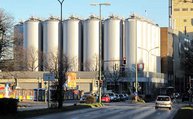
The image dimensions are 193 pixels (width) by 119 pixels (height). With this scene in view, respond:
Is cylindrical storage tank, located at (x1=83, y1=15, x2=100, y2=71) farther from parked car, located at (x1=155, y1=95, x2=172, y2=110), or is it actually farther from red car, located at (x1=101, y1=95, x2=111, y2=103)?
parked car, located at (x1=155, y1=95, x2=172, y2=110)

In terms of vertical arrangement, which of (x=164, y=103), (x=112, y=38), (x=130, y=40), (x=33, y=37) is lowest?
(x=164, y=103)

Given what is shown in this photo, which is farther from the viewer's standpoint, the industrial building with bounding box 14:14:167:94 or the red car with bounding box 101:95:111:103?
the industrial building with bounding box 14:14:167:94

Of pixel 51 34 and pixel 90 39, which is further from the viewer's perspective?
pixel 51 34

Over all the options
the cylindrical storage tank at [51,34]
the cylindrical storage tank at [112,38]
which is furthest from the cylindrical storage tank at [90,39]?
the cylindrical storage tank at [51,34]

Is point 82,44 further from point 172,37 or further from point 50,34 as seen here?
point 172,37

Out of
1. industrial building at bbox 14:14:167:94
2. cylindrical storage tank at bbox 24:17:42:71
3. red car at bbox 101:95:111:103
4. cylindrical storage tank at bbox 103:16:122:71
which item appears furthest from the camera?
cylindrical storage tank at bbox 24:17:42:71

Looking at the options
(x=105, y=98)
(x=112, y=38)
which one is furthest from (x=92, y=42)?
(x=105, y=98)

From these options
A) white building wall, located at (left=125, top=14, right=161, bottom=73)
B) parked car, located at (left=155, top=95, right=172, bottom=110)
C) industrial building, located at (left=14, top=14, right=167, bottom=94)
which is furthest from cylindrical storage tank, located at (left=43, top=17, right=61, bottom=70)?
parked car, located at (left=155, top=95, right=172, bottom=110)

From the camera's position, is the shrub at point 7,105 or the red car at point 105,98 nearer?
the shrub at point 7,105

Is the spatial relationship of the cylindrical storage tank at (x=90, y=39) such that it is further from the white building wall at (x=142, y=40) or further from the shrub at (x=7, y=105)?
the shrub at (x=7, y=105)

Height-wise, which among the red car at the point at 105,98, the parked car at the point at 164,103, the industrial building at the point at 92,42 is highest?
the industrial building at the point at 92,42

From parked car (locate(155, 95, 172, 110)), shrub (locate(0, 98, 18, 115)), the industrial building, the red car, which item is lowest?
the red car

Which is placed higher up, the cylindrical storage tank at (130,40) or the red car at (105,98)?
the cylindrical storage tank at (130,40)

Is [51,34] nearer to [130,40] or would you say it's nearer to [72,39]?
[72,39]
